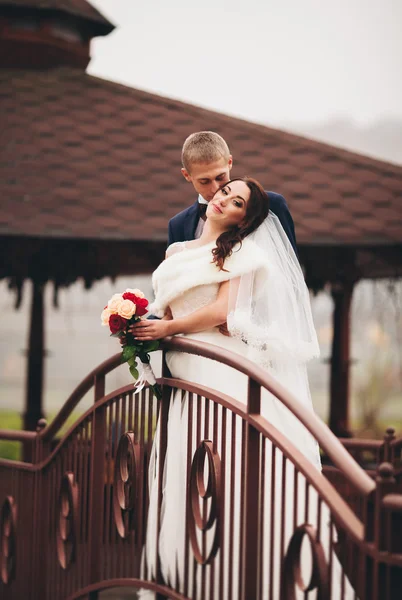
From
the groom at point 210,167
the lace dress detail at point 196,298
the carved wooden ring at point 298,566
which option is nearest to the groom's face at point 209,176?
the groom at point 210,167

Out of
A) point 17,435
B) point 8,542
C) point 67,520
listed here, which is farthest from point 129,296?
point 8,542

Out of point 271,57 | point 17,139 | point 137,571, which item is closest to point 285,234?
point 137,571

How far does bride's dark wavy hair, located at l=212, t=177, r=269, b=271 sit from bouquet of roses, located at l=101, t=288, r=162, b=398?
412mm

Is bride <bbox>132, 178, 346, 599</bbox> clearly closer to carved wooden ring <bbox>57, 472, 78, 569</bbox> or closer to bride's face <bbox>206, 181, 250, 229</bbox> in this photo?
bride's face <bbox>206, 181, 250, 229</bbox>

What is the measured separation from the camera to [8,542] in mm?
5789

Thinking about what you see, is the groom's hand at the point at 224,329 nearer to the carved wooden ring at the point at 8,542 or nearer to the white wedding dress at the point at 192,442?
A: the white wedding dress at the point at 192,442

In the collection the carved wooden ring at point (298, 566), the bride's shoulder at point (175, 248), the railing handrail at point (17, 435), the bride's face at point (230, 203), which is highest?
the bride's face at point (230, 203)

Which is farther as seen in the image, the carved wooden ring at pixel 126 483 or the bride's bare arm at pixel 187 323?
the carved wooden ring at pixel 126 483

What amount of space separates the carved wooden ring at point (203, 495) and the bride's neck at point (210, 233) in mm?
1089

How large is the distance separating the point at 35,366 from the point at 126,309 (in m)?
5.99

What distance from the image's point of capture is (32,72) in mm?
9688

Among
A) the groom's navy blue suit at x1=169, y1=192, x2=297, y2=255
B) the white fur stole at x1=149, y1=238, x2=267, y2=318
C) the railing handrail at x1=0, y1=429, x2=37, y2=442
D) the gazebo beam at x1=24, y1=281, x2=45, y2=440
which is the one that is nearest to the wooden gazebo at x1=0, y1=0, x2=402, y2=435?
the gazebo beam at x1=24, y1=281, x2=45, y2=440

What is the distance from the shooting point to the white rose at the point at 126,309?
3850 mm

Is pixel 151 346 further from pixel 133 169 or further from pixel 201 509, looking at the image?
pixel 133 169
